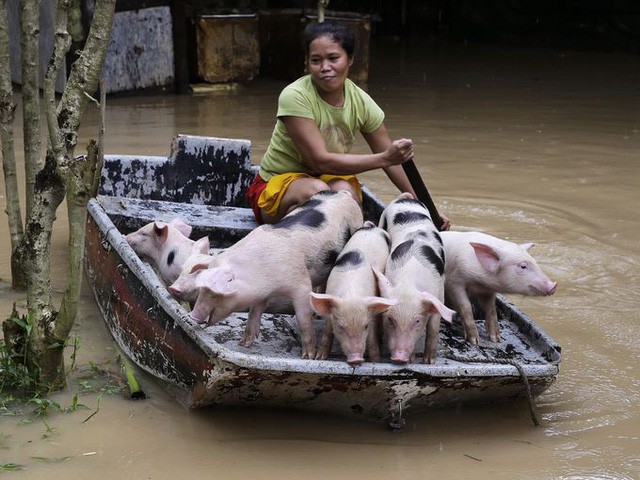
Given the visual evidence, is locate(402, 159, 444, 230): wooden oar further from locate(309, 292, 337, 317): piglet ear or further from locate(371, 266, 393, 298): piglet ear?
locate(309, 292, 337, 317): piglet ear

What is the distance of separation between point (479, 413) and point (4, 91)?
262 centimetres

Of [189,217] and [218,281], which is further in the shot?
[189,217]

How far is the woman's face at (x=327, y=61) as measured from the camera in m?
4.87

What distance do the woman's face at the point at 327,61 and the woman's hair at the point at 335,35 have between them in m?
0.02

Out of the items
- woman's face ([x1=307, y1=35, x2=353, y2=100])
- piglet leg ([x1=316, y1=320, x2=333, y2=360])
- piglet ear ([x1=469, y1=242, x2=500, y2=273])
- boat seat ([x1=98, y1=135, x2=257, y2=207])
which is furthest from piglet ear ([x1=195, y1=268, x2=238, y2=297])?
boat seat ([x1=98, y1=135, x2=257, y2=207])

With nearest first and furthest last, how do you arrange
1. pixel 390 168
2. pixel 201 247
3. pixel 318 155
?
pixel 201 247 → pixel 318 155 → pixel 390 168

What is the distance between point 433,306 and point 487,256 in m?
0.54

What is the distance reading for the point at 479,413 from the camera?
403 cm

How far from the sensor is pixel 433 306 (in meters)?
3.66

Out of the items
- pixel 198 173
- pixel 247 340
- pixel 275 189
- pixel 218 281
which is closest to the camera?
pixel 218 281

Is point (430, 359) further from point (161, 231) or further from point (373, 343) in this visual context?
point (161, 231)

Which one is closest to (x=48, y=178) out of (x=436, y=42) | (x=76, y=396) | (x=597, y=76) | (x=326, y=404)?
(x=76, y=396)

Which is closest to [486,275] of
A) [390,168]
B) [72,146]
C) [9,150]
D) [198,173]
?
[390,168]

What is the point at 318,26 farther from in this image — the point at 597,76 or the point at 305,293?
the point at 597,76
